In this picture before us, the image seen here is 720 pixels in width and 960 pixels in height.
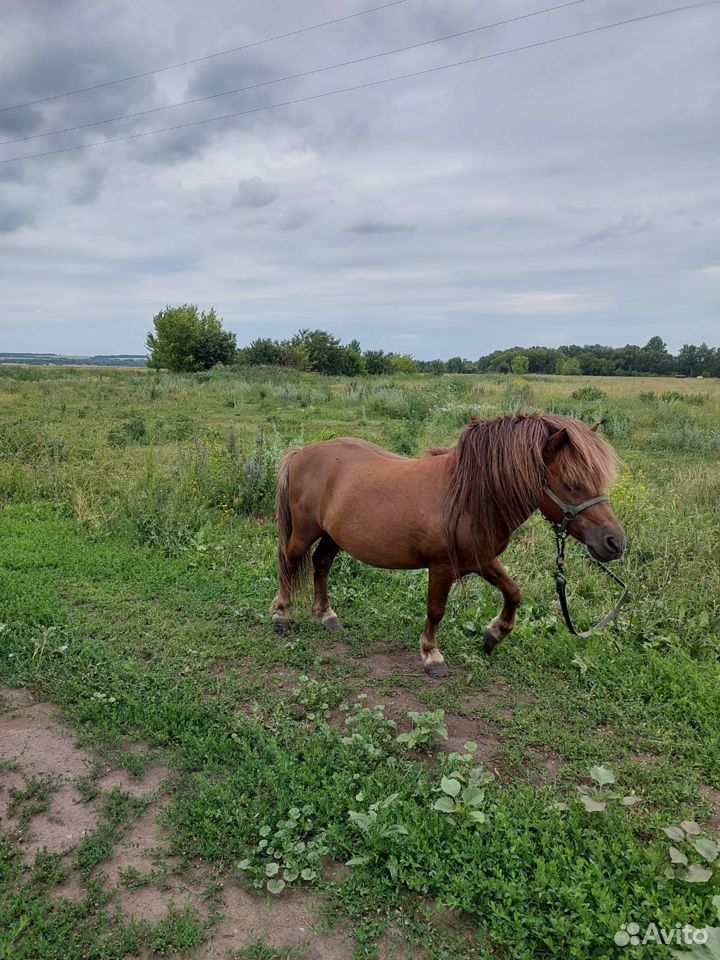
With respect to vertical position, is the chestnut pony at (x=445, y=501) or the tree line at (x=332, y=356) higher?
the tree line at (x=332, y=356)

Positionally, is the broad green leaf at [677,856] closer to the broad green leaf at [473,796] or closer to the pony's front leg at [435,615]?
the broad green leaf at [473,796]

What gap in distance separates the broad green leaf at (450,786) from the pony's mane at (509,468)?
1326 millimetres

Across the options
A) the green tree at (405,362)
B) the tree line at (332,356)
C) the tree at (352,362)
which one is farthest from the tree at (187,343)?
the green tree at (405,362)

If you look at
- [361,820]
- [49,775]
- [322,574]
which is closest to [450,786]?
[361,820]

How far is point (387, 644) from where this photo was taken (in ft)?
14.2

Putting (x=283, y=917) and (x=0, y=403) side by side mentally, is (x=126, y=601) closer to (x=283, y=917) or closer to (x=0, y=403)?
(x=283, y=917)

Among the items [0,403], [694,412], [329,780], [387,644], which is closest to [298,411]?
[0,403]

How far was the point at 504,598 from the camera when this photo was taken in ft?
12.7

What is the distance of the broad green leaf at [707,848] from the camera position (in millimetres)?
2158

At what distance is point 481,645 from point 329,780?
1.76m

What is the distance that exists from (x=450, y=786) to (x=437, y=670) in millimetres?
1236

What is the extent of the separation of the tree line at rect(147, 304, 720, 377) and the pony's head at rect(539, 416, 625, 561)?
3797 cm

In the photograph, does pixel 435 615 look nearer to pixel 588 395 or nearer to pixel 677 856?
pixel 677 856

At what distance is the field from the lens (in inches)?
84.1
